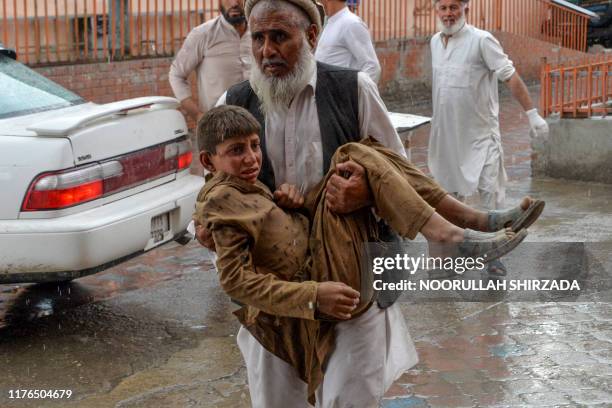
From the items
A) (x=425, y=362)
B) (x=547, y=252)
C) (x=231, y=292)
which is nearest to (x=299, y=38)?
(x=231, y=292)

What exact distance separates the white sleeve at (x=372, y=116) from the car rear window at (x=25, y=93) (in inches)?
129

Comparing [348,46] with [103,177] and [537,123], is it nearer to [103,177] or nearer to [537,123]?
[537,123]

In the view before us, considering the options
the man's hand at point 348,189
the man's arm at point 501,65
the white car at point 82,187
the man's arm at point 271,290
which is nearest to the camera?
the man's arm at point 271,290

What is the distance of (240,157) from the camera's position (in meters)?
3.26

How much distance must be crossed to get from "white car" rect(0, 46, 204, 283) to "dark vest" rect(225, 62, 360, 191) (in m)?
2.31

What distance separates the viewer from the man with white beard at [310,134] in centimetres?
343

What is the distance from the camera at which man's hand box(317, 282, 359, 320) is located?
122 inches

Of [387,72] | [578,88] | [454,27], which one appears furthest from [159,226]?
[387,72]

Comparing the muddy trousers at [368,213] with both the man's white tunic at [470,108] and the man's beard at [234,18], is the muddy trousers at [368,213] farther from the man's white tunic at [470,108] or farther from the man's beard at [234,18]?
the man's beard at [234,18]

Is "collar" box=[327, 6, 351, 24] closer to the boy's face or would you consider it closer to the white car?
the white car

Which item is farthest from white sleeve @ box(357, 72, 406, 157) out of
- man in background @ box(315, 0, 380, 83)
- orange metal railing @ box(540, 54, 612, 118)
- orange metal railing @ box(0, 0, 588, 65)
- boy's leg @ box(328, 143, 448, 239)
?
orange metal railing @ box(0, 0, 588, 65)

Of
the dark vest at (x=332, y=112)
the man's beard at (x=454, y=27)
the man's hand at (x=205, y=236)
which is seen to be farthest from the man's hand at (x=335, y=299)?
the man's beard at (x=454, y=27)

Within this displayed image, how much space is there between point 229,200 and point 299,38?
0.63 m

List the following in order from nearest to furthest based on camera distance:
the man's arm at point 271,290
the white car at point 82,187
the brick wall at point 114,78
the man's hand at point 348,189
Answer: the man's arm at point 271,290 < the man's hand at point 348,189 < the white car at point 82,187 < the brick wall at point 114,78
